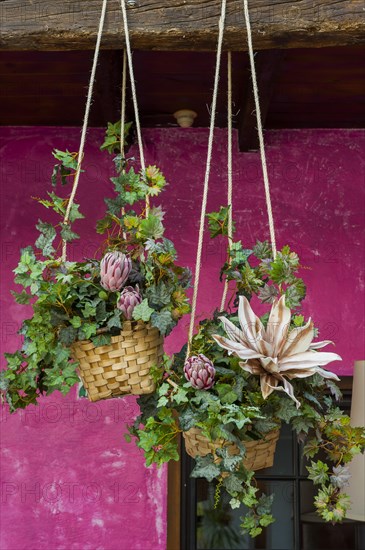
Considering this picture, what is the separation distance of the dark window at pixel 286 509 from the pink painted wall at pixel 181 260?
0.15 m

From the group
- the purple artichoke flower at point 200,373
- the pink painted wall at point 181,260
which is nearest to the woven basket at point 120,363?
the purple artichoke flower at point 200,373

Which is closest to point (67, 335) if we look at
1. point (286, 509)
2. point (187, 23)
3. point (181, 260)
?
point (187, 23)

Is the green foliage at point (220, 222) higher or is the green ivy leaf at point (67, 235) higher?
the green foliage at point (220, 222)

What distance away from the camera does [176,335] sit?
3.54 metres

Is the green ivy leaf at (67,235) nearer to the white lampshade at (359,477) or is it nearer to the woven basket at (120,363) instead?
the woven basket at (120,363)

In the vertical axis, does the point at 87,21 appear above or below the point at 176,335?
above

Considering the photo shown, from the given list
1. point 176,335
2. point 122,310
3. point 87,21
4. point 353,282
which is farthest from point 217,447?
point 353,282

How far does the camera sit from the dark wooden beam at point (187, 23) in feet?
7.60

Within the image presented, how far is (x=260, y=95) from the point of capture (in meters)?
3.15

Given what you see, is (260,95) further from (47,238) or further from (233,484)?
(233,484)

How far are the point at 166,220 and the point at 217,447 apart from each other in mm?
1910

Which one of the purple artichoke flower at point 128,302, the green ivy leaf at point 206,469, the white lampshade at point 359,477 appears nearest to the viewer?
the green ivy leaf at point 206,469

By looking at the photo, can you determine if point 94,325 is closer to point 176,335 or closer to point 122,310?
point 122,310

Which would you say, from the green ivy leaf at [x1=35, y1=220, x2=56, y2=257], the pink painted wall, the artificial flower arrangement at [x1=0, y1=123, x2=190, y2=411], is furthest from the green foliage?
the pink painted wall
